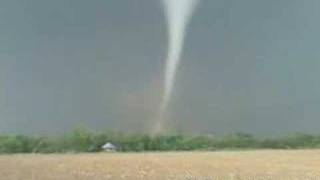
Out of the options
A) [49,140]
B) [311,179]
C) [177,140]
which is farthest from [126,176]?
[177,140]

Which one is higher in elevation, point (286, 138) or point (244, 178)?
point (286, 138)

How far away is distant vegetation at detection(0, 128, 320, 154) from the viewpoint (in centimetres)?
5609

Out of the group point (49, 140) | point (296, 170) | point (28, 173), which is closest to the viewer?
point (28, 173)

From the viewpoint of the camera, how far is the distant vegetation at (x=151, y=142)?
56094mm

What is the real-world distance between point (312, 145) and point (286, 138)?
2.60m

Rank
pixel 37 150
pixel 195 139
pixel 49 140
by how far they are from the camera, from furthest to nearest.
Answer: pixel 195 139 < pixel 49 140 < pixel 37 150

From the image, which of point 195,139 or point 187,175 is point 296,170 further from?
point 195,139

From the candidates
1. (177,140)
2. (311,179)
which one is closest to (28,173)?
(311,179)

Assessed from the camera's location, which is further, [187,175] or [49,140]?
[49,140]

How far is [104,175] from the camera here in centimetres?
2220

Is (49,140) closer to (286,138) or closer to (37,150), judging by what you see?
(37,150)

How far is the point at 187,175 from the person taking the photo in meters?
21.8

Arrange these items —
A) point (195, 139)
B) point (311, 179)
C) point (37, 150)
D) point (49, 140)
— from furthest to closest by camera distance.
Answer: point (195, 139) < point (49, 140) < point (37, 150) < point (311, 179)

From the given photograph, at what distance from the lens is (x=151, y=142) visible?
6041 cm
